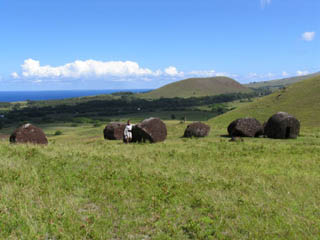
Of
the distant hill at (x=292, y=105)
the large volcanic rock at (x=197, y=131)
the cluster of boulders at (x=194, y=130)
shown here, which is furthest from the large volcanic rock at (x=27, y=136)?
the distant hill at (x=292, y=105)

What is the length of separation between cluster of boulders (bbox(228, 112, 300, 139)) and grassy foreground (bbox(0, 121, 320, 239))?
23.1 meters

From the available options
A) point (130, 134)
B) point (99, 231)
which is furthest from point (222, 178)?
point (130, 134)

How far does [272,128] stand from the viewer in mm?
40688

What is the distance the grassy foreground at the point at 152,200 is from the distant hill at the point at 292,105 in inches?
2272

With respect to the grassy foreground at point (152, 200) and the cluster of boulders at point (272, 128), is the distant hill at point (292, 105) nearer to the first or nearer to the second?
the cluster of boulders at point (272, 128)

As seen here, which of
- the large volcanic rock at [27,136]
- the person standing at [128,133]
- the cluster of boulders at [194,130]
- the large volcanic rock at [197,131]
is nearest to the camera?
the large volcanic rock at [27,136]

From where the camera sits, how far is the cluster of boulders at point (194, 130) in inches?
1231

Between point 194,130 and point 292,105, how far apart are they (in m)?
53.8

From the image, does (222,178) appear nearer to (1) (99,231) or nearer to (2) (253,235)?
(2) (253,235)

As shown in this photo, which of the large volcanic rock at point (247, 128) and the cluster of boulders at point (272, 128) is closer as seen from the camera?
the cluster of boulders at point (272, 128)

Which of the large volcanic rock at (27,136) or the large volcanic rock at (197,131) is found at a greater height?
the large volcanic rock at (27,136)

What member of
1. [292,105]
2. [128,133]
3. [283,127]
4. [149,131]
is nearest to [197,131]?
[149,131]

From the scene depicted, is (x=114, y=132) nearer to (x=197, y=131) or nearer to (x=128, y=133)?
(x=128, y=133)

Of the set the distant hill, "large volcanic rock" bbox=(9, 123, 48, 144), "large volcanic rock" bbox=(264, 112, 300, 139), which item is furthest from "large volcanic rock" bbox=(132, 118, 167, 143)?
the distant hill
